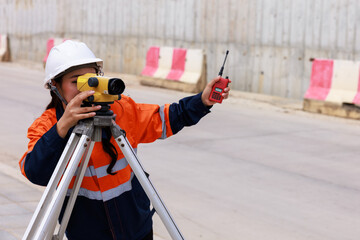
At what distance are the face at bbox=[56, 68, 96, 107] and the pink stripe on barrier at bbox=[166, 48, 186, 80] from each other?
491 inches

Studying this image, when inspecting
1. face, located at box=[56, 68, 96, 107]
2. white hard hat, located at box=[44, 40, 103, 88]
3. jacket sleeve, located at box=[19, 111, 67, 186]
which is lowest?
jacket sleeve, located at box=[19, 111, 67, 186]

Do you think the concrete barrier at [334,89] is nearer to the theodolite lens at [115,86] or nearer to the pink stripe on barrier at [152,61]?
the pink stripe on barrier at [152,61]

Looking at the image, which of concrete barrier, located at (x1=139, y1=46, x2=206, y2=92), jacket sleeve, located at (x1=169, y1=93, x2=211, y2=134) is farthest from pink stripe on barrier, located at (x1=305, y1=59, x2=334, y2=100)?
jacket sleeve, located at (x1=169, y1=93, x2=211, y2=134)

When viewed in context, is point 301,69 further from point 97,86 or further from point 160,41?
point 97,86

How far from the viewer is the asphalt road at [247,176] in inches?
217

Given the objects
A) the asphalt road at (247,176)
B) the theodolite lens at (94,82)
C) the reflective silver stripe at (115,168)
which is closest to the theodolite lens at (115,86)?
the theodolite lens at (94,82)

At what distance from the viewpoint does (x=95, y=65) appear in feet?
9.17

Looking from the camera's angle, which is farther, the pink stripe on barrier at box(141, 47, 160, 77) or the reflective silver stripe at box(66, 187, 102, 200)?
the pink stripe on barrier at box(141, 47, 160, 77)

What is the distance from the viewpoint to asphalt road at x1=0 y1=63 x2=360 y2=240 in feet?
18.1

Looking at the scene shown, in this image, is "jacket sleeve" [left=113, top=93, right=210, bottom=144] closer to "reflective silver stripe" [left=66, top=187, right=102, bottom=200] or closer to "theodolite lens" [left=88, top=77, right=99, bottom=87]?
"reflective silver stripe" [left=66, top=187, right=102, bottom=200]

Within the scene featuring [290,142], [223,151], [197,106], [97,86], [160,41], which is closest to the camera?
[97,86]

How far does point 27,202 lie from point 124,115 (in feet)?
10.4

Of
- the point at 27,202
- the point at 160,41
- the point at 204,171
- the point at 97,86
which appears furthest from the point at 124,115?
the point at 160,41

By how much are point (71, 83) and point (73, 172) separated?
436 millimetres
